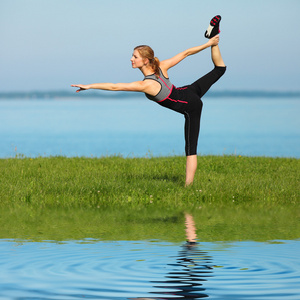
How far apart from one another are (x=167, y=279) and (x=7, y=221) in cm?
444

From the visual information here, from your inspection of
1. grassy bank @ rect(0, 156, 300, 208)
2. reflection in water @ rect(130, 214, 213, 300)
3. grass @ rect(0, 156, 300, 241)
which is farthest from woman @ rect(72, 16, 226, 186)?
reflection in water @ rect(130, 214, 213, 300)

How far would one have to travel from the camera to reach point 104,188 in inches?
495

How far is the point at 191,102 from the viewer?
12.3m

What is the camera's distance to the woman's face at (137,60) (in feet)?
38.7

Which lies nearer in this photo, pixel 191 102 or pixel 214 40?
pixel 191 102

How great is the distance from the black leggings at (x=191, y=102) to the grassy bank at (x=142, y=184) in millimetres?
1119

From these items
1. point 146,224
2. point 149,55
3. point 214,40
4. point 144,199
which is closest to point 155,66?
point 149,55

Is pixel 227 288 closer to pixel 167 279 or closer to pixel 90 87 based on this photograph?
pixel 167 279

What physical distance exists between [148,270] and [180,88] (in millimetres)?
6481

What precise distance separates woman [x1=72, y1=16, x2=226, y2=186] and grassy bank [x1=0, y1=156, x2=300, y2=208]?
0.92 metres

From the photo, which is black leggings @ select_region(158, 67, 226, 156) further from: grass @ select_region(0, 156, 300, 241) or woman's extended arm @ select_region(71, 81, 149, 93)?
grass @ select_region(0, 156, 300, 241)

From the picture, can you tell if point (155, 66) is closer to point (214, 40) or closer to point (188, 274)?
point (214, 40)

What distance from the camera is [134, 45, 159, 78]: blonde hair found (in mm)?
11781

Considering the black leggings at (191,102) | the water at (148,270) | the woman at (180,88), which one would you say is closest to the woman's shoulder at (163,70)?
the woman at (180,88)
